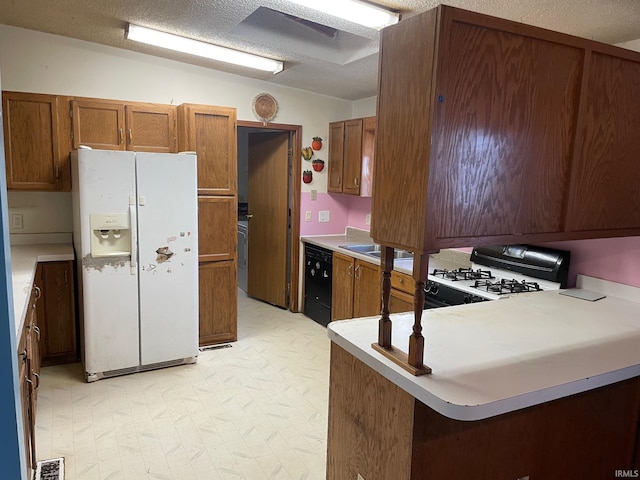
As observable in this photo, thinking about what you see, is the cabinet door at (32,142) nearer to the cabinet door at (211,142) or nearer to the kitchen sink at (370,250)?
the cabinet door at (211,142)

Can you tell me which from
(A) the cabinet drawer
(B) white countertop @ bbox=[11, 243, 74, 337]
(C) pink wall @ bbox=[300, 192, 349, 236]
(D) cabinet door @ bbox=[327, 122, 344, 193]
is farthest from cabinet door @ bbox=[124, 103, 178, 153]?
(A) the cabinet drawer

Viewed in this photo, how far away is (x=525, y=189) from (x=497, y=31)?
0.50 metres

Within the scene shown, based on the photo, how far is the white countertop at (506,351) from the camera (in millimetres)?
1305

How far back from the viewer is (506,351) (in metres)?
1.62

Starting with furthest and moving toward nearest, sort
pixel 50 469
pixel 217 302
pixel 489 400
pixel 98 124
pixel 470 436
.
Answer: pixel 217 302, pixel 98 124, pixel 50 469, pixel 470 436, pixel 489 400

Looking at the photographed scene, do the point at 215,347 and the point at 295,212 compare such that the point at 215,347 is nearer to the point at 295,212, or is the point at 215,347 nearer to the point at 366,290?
the point at 366,290

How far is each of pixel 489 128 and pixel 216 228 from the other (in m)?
2.80

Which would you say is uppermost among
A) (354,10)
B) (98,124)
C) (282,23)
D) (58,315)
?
(282,23)

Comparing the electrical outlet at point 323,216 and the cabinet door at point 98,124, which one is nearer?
the cabinet door at point 98,124

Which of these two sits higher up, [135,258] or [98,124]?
[98,124]

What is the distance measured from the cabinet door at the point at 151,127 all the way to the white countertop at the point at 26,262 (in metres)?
0.97

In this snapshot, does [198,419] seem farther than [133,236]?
No

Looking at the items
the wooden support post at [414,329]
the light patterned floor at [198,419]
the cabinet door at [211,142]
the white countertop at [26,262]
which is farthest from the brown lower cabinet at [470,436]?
the cabinet door at [211,142]

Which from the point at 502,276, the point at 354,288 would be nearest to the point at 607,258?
the point at 502,276
